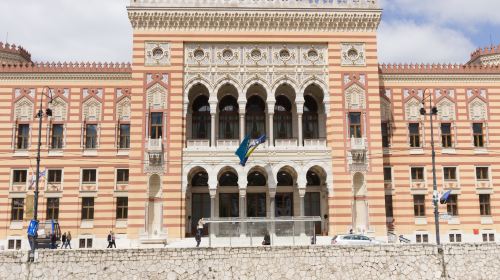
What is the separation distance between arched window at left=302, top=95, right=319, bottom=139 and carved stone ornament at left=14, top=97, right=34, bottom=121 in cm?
2126

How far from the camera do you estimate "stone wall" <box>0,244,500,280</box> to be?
26.0 meters

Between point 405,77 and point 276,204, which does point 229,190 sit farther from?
point 405,77

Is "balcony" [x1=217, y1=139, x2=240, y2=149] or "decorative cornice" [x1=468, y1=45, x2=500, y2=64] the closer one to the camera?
"balcony" [x1=217, y1=139, x2=240, y2=149]

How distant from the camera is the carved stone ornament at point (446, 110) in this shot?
39.8 metres

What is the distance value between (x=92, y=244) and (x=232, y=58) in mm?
17283

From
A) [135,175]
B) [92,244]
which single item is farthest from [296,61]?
[92,244]

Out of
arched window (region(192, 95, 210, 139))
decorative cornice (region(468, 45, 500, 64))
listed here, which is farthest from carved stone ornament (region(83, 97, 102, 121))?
decorative cornice (region(468, 45, 500, 64))

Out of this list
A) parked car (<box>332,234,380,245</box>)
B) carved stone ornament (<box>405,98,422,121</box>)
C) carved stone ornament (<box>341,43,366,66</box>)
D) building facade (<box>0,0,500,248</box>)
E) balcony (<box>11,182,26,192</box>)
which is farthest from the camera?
carved stone ornament (<box>405,98,422,121</box>)

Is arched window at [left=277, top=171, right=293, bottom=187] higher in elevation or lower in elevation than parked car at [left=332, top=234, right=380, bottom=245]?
higher

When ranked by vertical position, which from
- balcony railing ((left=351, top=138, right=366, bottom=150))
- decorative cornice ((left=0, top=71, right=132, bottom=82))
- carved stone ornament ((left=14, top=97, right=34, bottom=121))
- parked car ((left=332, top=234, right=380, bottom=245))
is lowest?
parked car ((left=332, top=234, right=380, bottom=245))

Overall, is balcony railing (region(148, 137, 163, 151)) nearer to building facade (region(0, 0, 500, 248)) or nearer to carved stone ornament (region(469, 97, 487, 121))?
building facade (region(0, 0, 500, 248))

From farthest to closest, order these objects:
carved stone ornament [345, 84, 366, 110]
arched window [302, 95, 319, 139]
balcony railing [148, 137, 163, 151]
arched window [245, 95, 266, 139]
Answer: arched window [302, 95, 319, 139] < arched window [245, 95, 266, 139] < carved stone ornament [345, 84, 366, 110] < balcony railing [148, 137, 163, 151]

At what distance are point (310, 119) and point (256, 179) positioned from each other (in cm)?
651

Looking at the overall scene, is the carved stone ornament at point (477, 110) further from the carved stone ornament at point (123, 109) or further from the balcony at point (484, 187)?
the carved stone ornament at point (123, 109)
